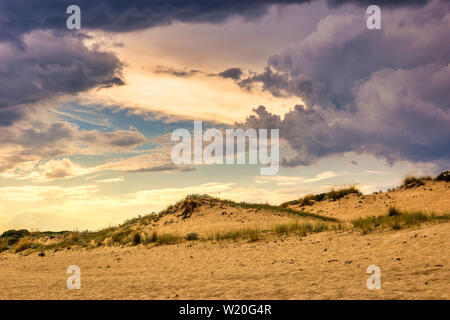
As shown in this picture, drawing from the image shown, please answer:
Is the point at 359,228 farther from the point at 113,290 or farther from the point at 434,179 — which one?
the point at 434,179

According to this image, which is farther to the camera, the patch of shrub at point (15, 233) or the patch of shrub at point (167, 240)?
the patch of shrub at point (15, 233)

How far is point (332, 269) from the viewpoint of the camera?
11328mm

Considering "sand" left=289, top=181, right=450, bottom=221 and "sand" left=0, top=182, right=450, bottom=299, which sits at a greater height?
"sand" left=289, top=181, right=450, bottom=221

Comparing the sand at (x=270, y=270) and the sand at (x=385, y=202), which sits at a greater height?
the sand at (x=385, y=202)

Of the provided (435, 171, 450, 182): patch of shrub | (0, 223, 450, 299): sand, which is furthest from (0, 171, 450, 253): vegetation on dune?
(0, 223, 450, 299): sand

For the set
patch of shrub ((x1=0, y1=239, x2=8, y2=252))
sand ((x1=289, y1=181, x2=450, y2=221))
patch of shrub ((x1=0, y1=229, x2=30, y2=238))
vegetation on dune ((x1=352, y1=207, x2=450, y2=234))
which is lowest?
patch of shrub ((x1=0, y1=239, x2=8, y2=252))

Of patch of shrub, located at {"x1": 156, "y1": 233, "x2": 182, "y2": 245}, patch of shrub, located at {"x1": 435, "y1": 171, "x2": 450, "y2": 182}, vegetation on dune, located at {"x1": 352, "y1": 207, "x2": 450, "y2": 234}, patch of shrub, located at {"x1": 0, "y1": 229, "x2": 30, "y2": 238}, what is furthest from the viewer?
patch of shrub, located at {"x1": 0, "y1": 229, "x2": 30, "y2": 238}

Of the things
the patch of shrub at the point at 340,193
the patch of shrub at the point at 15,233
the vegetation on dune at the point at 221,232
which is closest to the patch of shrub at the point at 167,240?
the vegetation on dune at the point at 221,232

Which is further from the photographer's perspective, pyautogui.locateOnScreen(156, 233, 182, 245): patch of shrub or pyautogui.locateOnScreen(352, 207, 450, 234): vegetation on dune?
pyautogui.locateOnScreen(156, 233, 182, 245): patch of shrub

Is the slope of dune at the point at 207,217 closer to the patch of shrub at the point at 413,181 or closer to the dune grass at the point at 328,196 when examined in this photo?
the dune grass at the point at 328,196

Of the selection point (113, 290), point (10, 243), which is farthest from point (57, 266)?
point (10, 243)

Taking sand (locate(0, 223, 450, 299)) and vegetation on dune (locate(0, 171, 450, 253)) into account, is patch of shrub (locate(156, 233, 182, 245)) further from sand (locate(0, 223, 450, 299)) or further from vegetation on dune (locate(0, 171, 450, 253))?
sand (locate(0, 223, 450, 299))

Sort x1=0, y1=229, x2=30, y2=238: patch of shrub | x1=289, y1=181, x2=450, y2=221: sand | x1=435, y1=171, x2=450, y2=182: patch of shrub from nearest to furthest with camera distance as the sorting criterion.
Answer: x1=289, y1=181, x2=450, y2=221: sand < x1=435, y1=171, x2=450, y2=182: patch of shrub < x1=0, y1=229, x2=30, y2=238: patch of shrub
